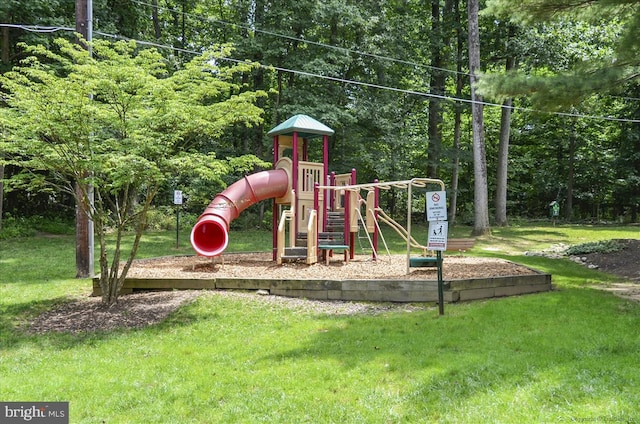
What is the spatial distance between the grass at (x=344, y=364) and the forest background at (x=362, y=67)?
8.96m

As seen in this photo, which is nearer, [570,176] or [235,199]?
[235,199]

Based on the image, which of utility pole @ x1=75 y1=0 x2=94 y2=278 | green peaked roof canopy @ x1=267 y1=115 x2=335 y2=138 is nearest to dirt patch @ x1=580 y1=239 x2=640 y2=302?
green peaked roof canopy @ x1=267 y1=115 x2=335 y2=138

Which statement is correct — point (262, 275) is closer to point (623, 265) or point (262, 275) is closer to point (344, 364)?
point (344, 364)

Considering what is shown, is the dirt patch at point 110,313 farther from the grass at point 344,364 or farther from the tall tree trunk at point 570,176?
the tall tree trunk at point 570,176

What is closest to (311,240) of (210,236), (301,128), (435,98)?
(210,236)

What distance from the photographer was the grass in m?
3.36

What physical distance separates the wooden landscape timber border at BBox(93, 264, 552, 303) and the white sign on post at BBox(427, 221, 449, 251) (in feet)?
3.90

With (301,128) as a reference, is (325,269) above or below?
below

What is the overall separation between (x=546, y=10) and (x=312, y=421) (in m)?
8.14

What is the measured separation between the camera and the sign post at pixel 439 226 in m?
5.76

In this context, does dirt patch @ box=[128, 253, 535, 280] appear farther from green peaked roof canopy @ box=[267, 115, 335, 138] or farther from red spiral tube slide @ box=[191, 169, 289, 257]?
green peaked roof canopy @ box=[267, 115, 335, 138]

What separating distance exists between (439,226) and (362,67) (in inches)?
584

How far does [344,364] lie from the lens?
4.27 metres

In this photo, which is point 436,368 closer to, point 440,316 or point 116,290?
point 440,316
